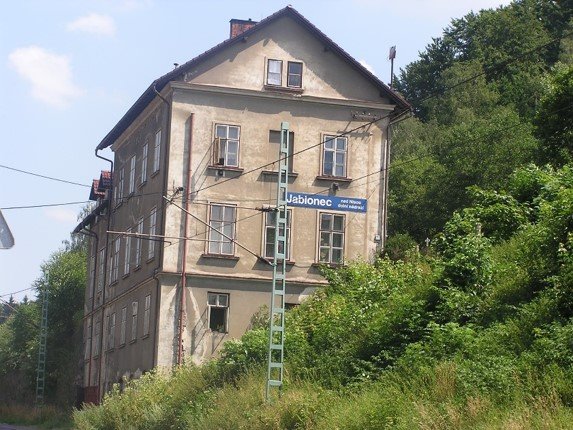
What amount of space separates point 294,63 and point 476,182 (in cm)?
1606

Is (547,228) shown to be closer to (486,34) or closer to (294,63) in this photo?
(294,63)

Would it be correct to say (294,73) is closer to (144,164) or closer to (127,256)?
(144,164)

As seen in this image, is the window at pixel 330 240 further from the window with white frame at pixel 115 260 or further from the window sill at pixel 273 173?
the window with white frame at pixel 115 260

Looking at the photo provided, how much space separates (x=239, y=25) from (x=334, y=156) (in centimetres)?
697

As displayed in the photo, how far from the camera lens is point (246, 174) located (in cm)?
4159

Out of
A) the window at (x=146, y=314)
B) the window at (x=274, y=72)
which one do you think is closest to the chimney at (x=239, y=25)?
the window at (x=274, y=72)

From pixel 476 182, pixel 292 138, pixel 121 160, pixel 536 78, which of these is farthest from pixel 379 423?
pixel 536 78

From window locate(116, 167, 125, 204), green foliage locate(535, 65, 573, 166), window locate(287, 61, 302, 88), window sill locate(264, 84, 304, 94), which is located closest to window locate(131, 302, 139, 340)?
window locate(116, 167, 125, 204)

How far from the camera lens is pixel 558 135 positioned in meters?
37.2

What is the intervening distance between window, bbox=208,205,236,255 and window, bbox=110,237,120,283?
1017cm

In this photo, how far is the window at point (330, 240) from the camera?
4194cm

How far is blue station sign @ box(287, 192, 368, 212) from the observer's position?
25292mm

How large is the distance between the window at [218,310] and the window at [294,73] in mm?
8184

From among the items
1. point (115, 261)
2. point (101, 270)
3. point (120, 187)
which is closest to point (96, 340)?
point (101, 270)
